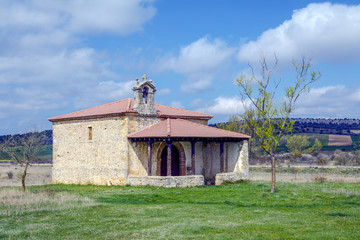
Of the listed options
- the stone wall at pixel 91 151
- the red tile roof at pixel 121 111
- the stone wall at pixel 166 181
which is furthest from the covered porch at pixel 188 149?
the red tile roof at pixel 121 111

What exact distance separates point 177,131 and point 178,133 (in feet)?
1.49

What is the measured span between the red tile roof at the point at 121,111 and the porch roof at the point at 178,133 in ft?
5.19

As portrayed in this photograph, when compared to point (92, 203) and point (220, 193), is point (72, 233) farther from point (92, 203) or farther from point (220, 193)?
point (220, 193)

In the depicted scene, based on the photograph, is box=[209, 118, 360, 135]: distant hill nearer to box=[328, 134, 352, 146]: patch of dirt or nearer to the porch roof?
box=[328, 134, 352, 146]: patch of dirt

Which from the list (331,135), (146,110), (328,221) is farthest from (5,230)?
(331,135)

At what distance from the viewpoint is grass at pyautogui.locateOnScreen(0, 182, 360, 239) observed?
35.1ft

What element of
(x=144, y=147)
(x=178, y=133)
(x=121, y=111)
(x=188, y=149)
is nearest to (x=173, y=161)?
(x=188, y=149)

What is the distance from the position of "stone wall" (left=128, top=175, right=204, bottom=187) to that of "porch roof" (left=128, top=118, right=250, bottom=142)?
223 cm

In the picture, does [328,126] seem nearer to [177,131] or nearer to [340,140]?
[340,140]

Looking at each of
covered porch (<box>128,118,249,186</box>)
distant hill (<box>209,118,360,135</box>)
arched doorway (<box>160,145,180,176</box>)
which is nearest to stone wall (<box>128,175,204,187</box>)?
covered porch (<box>128,118,249,186</box>)

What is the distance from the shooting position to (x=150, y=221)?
12.4 meters

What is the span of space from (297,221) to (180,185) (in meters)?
11.2

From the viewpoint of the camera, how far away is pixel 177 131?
76.9 feet

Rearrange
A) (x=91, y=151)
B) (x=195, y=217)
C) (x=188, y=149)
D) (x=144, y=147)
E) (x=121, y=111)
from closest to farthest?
(x=195, y=217) < (x=121, y=111) < (x=144, y=147) < (x=188, y=149) < (x=91, y=151)
